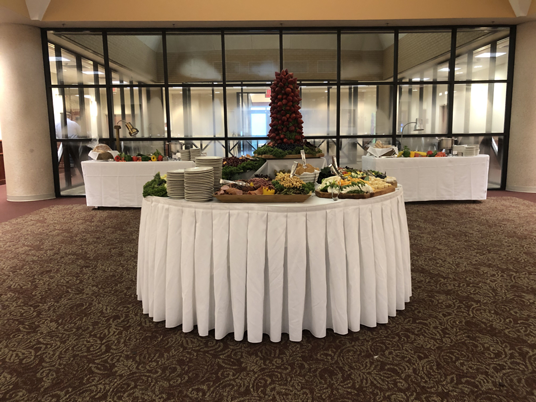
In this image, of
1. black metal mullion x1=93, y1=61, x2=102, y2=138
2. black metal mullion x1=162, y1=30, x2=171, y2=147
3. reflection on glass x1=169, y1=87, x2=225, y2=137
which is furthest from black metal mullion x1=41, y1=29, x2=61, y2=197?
reflection on glass x1=169, y1=87, x2=225, y2=137

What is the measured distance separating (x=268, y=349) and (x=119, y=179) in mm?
5264

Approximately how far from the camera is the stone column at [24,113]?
24.2ft

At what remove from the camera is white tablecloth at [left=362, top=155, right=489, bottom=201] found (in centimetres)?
678

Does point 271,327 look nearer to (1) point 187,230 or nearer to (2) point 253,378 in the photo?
(2) point 253,378

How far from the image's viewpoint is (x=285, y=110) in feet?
13.5

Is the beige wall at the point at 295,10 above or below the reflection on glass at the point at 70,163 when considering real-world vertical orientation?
above

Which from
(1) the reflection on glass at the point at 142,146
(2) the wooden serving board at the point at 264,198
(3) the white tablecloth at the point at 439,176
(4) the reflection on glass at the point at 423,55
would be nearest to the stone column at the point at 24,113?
(1) the reflection on glass at the point at 142,146

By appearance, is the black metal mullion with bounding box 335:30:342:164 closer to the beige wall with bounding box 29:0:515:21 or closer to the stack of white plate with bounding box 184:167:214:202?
the beige wall with bounding box 29:0:515:21

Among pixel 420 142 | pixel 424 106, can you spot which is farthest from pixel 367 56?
pixel 420 142

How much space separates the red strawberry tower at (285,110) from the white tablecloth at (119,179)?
286 centimetres

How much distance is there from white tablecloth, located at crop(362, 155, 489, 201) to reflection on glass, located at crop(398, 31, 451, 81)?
239 centimetres

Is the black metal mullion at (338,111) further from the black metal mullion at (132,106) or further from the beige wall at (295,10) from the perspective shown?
the black metal mullion at (132,106)

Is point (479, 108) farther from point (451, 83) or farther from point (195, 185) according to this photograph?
point (195, 185)

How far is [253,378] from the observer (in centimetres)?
198
